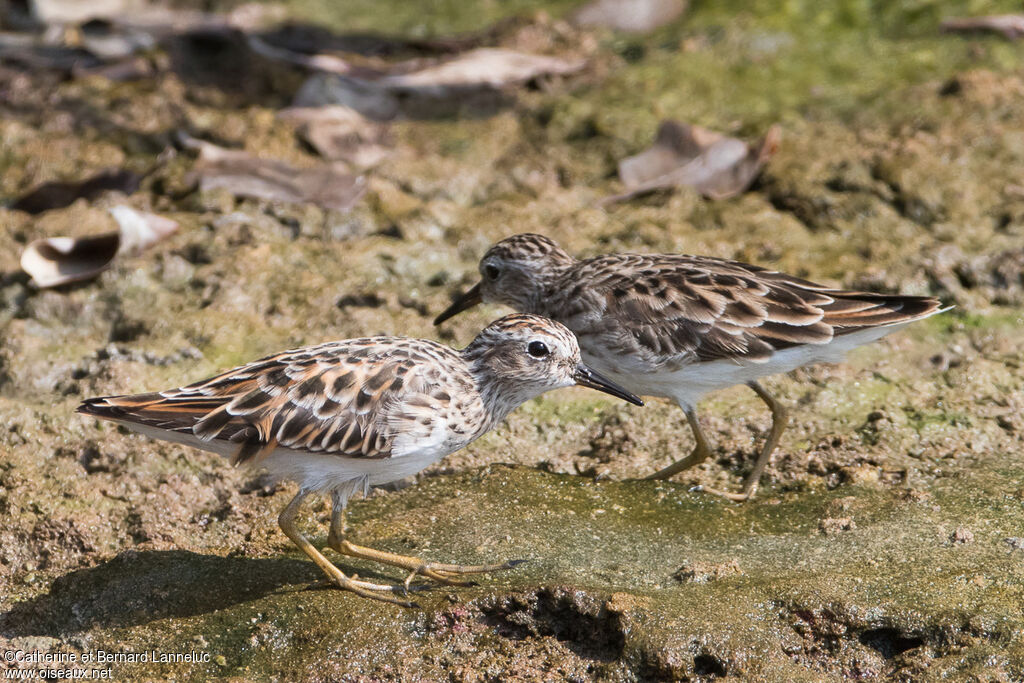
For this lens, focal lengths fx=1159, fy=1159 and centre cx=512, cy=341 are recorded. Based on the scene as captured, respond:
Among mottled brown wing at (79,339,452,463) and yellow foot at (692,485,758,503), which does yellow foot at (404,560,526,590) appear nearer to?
mottled brown wing at (79,339,452,463)

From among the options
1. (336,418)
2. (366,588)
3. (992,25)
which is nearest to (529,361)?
(336,418)

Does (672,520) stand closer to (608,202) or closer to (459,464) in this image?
(459,464)

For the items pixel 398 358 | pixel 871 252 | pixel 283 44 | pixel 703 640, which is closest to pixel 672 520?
pixel 703 640

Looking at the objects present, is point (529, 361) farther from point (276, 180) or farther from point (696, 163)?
point (276, 180)

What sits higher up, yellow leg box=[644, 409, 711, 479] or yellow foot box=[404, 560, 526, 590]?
yellow leg box=[644, 409, 711, 479]

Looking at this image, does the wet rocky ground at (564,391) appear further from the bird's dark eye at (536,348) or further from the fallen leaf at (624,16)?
the bird's dark eye at (536,348)

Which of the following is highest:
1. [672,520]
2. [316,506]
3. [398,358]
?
[398,358]

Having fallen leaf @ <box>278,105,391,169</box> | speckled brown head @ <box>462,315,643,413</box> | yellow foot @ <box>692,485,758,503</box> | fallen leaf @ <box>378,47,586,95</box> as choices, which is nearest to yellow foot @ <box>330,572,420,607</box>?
speckled brown head @ <box>462,315,643,413</box>
